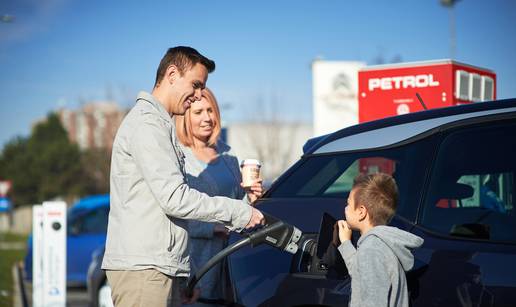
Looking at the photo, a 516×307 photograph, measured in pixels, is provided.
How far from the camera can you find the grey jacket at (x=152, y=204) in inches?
129

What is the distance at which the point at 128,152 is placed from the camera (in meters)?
3.40

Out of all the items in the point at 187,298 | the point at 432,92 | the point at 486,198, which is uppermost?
the point at 432,92

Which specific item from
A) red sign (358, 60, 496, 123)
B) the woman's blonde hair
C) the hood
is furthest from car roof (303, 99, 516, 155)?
red sign (358, 60, 496, 123)

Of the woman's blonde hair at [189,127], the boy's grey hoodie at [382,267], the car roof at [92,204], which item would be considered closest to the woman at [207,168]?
the woman's blonde hair at [189,127]

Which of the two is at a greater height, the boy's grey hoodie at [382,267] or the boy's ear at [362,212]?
the boy's ear at [362,212]

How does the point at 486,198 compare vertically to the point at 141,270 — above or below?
above

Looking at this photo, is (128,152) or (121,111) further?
(121,111)

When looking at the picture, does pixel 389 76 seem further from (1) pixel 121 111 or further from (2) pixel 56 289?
(1) pixel 121 111

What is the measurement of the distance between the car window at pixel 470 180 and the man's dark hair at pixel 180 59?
1220 mm

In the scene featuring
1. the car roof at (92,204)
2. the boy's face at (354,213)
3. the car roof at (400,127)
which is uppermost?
the car roof at (400,127)

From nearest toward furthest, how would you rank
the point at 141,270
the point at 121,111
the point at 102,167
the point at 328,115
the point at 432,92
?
the point at 141,270, the point at 432,92, the point at 328,115, the point at 121,111, the point at 102,167

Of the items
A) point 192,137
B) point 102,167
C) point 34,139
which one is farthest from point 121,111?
point 192,137

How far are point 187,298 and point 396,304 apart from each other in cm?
131

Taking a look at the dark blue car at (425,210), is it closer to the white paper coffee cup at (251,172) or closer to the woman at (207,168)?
the white paper coffee cup at (251,172)
